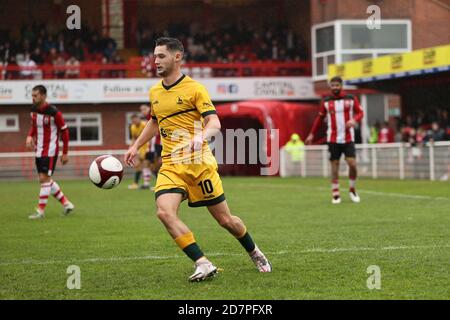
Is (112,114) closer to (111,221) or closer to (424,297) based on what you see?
(111,221)

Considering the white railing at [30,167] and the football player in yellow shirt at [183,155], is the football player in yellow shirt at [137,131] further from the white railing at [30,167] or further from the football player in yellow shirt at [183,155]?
the football player in yellow shirt at [183,155]

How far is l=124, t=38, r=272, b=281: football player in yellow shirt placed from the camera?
7.57m

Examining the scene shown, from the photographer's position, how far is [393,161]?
87.5 ft

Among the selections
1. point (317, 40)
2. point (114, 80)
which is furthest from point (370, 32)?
point (114, 80)

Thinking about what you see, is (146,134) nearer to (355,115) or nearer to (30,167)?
(355,115)

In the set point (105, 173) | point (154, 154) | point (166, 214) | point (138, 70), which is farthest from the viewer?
point (138, 70)

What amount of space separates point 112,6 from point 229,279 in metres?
38.0

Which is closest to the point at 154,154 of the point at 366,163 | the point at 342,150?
the point at 366,163

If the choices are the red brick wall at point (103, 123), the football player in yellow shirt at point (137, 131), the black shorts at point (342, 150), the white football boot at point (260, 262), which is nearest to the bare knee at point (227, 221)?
the white football boot at point (260, 262)

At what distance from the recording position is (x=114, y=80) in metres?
39.7

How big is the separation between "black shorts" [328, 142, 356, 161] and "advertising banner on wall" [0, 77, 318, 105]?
22.8m

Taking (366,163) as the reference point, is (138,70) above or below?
above

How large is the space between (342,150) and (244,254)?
7615mm

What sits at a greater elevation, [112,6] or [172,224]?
[112,6]
